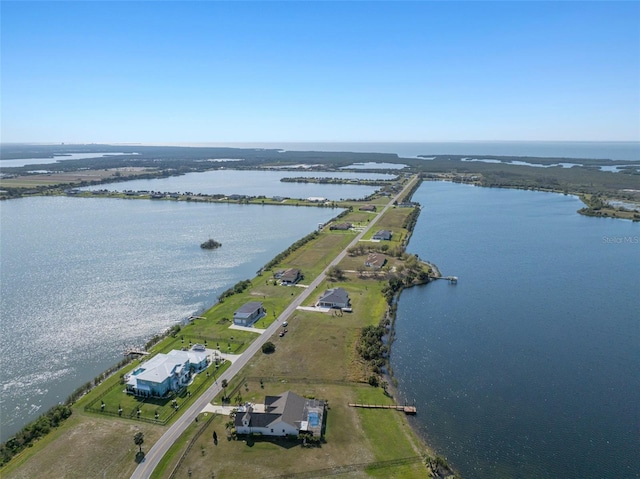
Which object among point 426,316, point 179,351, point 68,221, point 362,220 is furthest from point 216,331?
point 68,221

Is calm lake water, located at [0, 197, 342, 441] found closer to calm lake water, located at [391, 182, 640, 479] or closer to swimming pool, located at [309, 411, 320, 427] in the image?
swimming pool, located at [309, 411, 320, 427]

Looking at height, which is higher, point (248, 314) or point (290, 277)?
point (290, 277)

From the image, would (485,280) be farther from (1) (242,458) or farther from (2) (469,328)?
(1) (242,458)

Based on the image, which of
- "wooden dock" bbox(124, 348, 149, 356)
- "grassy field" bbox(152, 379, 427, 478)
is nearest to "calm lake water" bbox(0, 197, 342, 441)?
"wooden dock" bbox(124, 348, 149, 356)

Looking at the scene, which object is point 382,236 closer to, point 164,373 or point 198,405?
point 164,373

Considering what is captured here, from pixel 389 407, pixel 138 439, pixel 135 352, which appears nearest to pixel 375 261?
pixel 389 407

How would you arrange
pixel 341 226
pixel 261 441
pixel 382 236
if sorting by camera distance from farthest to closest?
pixel 341 226, pixel 382 236, pixel 261 441

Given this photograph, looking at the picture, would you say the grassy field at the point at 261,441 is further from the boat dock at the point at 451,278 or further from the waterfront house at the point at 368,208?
the waterfront house at the point at 368,208
